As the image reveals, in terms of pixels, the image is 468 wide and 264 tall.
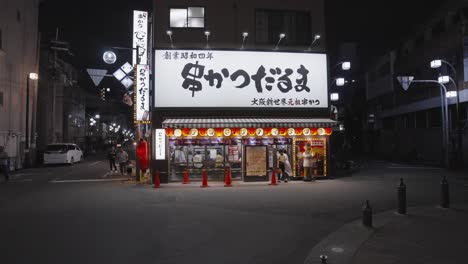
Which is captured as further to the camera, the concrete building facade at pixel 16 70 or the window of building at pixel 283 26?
the concrete building facade at pixel 16 70

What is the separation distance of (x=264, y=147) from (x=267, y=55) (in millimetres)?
5393

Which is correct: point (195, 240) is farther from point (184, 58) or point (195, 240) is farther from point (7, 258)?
point (184, 58)

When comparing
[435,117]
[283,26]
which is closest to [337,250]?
[283,26]

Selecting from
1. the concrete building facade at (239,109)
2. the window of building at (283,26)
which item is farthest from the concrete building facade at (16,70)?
the window of building at (283,26)

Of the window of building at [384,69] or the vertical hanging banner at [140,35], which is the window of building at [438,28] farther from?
the vertical hanging banner at [140,35]

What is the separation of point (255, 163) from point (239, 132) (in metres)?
2.00

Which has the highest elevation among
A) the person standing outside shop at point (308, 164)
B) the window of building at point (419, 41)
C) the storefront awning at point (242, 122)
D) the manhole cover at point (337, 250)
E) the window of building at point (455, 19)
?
the window of building at point (419, 41)

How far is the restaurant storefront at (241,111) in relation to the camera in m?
20.1

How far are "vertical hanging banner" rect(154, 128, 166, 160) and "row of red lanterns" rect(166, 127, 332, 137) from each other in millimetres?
819

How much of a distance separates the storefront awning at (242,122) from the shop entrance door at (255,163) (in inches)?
62.9

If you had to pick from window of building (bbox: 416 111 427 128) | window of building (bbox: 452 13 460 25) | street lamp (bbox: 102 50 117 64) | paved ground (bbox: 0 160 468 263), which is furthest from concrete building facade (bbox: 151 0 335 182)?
window of building (bbox: 416 111 427 128)

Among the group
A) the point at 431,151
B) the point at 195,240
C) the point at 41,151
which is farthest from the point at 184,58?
the point at 431,151

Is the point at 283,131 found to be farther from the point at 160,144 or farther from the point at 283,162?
the point at 160,144

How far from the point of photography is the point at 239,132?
64.3 ft
